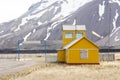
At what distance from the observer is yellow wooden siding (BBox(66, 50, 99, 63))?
53487mm

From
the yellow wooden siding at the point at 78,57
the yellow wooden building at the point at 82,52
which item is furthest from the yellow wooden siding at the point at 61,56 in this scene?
the yellow wooden siding at the point at 78,57

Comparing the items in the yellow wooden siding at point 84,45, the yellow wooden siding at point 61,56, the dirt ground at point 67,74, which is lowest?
the dirt ground at point 67,74

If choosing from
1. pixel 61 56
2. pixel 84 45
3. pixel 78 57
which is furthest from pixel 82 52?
pixel 61 56

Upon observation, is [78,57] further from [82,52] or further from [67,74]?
[67,74]

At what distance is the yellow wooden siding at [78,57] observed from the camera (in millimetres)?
53487

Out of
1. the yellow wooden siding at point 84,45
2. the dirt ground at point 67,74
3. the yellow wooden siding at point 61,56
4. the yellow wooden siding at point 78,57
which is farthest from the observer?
the yellow wooden siding at point 61,56

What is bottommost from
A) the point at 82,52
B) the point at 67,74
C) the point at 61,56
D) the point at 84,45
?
the point at 67,74

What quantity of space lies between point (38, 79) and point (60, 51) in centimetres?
3347

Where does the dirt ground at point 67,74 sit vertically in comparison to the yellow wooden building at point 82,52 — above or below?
below

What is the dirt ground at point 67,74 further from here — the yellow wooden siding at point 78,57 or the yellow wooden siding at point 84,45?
the yellow wooden siding at point 84,45

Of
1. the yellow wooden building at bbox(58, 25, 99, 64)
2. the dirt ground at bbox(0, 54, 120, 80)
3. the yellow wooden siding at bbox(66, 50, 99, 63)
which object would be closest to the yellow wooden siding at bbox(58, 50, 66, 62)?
the yellow wooden building at bbox(58, 25, 99, 64)

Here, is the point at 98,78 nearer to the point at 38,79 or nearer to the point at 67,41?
the point at 38,79

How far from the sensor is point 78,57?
5375 cm

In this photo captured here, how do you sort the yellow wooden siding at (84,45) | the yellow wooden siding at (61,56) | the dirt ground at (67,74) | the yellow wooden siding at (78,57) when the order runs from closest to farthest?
the dirt ground at (67,74), the yellow wooden siding at (78,57), the yellow wooden siding at (84,45), the yellow wooden siding at (61,56)
